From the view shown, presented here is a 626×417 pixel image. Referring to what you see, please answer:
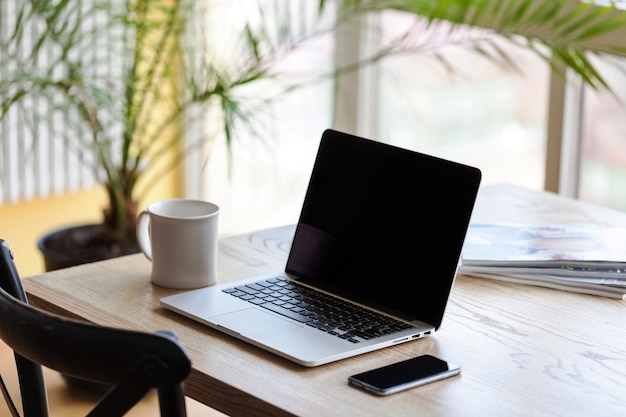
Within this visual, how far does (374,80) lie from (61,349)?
7.32 feet

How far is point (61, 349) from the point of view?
85cm

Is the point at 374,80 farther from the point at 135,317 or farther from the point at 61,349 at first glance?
the point at 61,349

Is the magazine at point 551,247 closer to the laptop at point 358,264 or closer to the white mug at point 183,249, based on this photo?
the laptop at point 358,264

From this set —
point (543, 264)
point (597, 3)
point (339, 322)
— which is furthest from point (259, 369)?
point (597, 3)

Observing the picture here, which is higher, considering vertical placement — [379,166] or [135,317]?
[379,166]

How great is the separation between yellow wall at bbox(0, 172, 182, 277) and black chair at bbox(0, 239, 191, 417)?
85.8 inches

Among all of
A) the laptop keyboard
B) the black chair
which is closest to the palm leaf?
the laptop keyboard

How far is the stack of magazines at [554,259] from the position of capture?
132 centimetres

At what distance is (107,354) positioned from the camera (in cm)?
82

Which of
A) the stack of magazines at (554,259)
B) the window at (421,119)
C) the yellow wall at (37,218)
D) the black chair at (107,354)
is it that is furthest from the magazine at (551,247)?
the yellow wall at (37,218)

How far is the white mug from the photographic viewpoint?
49.7 inches

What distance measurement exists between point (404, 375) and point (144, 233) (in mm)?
494

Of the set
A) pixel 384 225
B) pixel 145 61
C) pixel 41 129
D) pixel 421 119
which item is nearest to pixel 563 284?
pixel 384 225

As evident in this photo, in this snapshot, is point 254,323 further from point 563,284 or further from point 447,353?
point 563,284
